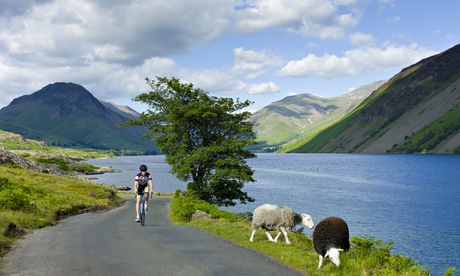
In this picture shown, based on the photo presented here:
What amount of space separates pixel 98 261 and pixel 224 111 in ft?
125

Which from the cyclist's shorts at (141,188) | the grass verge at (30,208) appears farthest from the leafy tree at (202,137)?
the cyclist's shorts at (141,188)

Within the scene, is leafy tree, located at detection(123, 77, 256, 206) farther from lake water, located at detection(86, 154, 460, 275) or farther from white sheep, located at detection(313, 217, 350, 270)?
white sheep, located at detection(313, 217, 350, 270)

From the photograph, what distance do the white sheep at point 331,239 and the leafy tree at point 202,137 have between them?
32219 millimetres

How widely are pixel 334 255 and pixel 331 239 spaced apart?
2.33ft

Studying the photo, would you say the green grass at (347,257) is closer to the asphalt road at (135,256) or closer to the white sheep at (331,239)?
the white sheep at (331,239)

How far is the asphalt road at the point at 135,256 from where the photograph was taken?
46.0 feet

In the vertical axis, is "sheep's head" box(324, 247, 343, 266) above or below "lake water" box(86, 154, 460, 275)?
above

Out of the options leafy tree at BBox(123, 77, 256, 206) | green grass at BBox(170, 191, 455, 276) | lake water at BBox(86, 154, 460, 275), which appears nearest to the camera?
green grass at BBox(170, 191, 455, 276)

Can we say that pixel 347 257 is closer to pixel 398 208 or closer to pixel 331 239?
pixel 331 239

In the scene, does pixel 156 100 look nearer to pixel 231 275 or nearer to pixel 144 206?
pixel 144 206

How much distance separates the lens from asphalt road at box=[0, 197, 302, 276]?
552 inches

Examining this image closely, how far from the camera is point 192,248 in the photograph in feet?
59.8

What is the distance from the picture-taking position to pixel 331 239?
14719 millimetres

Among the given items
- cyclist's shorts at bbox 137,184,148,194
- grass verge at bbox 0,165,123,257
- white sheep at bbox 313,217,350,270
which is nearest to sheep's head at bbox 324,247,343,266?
white sheep at bbox 313,217,350,270
